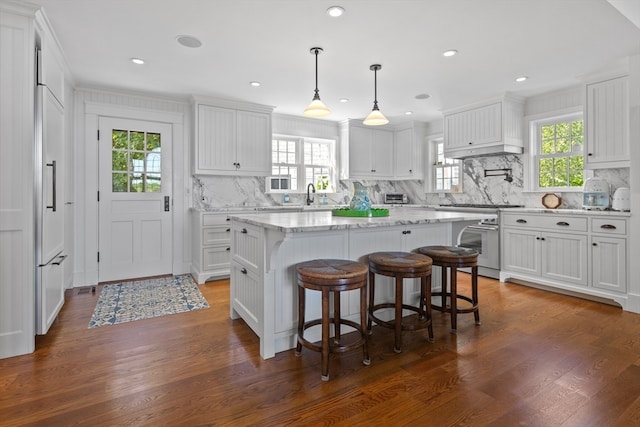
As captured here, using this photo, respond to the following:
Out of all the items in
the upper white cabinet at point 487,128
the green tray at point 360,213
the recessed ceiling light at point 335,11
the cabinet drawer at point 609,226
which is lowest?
the cabinet drawer at point 609,226

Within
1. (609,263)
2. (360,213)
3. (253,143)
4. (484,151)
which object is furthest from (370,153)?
(609,263)

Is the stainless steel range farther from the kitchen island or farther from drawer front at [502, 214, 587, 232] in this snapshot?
the kitchen island

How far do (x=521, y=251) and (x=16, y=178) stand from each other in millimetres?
4900

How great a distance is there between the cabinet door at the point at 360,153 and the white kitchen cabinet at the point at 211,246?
246 cm

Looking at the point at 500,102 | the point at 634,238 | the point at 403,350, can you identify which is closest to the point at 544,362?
the point at 403,350

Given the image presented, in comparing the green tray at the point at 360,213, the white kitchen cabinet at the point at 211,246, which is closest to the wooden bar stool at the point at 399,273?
the green tray at the point at 360,213

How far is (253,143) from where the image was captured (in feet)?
16.2

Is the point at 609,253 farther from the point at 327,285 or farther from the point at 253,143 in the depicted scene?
the point at 253,143

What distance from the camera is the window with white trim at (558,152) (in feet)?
14.0

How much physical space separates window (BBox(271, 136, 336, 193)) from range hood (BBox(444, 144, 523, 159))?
79.0 inches

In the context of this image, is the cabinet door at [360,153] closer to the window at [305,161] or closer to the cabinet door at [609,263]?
the window at [305,161]

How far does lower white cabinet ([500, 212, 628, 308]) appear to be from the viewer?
3299 millimetres

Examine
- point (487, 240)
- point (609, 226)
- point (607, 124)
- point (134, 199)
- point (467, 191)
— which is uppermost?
point (607, 124)

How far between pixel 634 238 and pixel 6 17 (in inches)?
210
